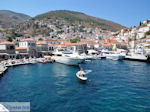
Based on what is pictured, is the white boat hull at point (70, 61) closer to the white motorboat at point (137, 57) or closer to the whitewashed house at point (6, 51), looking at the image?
the whitewashed house at point (6, 51)

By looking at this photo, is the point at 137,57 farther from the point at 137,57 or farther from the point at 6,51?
the point at 6,51

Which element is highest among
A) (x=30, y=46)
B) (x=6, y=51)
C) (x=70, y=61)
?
(x=30, y=46)

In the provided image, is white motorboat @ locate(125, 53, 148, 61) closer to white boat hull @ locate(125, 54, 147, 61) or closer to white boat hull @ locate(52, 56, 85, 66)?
white boat hull @ locate(125, 54, 147, 61)

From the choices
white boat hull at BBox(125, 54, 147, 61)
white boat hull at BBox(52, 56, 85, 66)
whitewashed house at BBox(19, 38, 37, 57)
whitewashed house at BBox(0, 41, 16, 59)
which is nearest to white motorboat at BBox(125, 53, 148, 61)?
white boat hull at BBox(125, 54, 147, 61)

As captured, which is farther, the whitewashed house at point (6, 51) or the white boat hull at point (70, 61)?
the whitewashed house at point (6, 51)

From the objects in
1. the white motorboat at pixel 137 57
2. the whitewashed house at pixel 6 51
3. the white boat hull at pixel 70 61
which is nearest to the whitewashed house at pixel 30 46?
the whitewashed house at pixel 6 51

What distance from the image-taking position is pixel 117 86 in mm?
23453

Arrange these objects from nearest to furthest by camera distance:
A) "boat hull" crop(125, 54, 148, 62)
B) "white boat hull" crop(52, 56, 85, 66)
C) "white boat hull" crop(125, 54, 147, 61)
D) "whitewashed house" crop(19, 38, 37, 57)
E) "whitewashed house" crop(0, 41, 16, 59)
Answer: "white boat hull" crop(52, 56, 85, 66) → "whitewashed house" crop(0, 41, 16, 59) → "boat hull" crop(125, 54, 148, 62) → "white boat hull" crop(125, 54, 147, 61) → "whitewashed house" crop(19, 38, 37, 57)

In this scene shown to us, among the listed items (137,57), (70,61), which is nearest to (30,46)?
(70,61)

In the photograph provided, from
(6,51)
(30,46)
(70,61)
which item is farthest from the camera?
(30,46)

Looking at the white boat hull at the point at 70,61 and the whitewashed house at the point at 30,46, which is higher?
the whitewashed house at the point at 30,46

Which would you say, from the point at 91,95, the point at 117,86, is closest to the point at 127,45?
the point at 117,86

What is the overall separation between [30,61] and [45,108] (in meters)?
38.8

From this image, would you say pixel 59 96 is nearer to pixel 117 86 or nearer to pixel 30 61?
pixel 117 86
